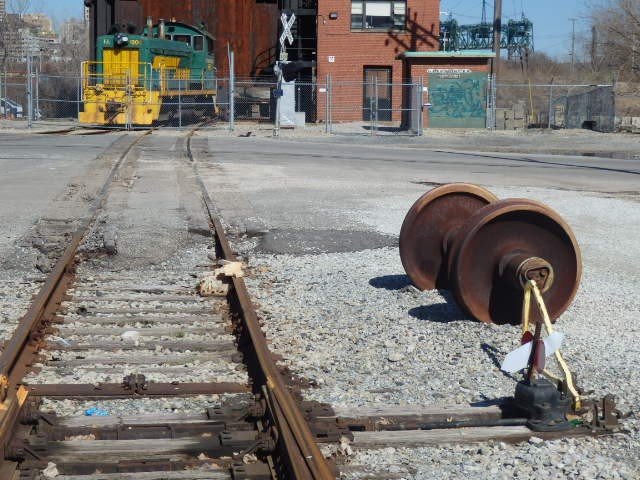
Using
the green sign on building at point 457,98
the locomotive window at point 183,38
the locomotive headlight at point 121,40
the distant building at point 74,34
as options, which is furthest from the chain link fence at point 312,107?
the distant building at point 74,34

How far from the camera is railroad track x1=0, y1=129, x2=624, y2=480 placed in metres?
4.27

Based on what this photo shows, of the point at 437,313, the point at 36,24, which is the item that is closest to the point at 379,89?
the point at 437,313

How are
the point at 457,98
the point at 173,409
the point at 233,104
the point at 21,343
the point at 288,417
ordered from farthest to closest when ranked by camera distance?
the point at 457,98 → the point at 233,104 → the point at 21,343 → the point at 173,409 → the point at 288,417

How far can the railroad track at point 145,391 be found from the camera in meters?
4.26

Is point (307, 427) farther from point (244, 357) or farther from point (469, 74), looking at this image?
point (469, 74)

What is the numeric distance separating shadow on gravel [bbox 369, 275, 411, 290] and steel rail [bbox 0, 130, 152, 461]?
279 cm

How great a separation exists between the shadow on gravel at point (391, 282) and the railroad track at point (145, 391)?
52.0 inches

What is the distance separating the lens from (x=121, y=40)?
38.4 metres

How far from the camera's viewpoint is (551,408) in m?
4.93

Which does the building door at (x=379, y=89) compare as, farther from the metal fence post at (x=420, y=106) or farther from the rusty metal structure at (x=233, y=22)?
the metal fence post at (x=420, y=106)

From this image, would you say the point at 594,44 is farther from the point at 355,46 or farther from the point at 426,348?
the point at 426,348

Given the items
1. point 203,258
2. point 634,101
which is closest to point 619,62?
point 634,101

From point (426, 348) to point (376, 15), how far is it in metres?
40.6

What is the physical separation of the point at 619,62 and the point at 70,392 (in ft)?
190
